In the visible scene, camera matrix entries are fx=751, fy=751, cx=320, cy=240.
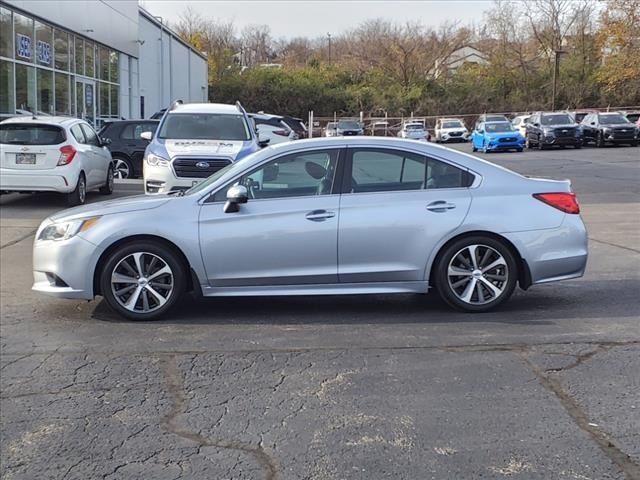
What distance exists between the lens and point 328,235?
640cm

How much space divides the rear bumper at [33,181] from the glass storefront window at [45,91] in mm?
9818

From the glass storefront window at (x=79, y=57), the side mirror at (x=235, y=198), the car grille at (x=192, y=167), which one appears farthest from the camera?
the glass storefront window at (x=79, y=57)

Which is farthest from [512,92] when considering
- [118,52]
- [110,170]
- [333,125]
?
[110,170]

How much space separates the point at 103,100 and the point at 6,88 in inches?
402

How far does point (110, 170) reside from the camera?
1625cm

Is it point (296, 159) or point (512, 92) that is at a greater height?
point (512, 92)

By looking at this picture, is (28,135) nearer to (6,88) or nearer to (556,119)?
(6,88)

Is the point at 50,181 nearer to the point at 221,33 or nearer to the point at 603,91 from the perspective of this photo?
the point at 603,91

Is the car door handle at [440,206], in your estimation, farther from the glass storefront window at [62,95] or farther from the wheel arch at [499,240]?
the glass storefront window at [62,95]

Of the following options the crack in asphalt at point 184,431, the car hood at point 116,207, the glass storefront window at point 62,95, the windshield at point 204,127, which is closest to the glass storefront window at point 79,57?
the glass storefront window at point 62,95

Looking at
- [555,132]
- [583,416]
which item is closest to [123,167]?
[583,416]

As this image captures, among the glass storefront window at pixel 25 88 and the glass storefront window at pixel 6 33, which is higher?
the glass storefront window at pixel 6 33

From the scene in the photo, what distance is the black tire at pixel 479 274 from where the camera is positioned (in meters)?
6.51

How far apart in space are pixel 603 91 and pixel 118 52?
136ft
